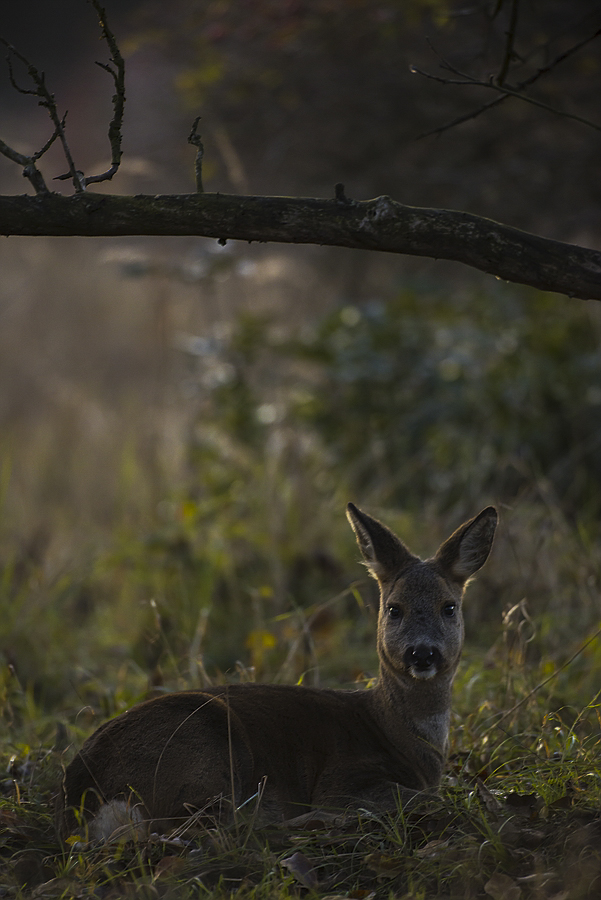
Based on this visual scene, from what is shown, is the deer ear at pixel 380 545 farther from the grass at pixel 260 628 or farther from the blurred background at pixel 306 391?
the blurred background at pixel 306 391

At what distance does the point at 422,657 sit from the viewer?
3801 mm

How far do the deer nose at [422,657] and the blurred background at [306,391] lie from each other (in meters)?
1.25

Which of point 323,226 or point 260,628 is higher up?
point 323,226

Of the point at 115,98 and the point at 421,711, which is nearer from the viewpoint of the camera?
the point at 115,98

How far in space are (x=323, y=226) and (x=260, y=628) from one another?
2.71m

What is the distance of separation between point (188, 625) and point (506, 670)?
2.25m

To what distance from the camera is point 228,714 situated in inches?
134

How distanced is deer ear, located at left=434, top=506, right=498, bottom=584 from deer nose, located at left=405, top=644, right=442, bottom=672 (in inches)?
16.2

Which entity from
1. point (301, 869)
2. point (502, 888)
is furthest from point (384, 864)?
point (502, 888)

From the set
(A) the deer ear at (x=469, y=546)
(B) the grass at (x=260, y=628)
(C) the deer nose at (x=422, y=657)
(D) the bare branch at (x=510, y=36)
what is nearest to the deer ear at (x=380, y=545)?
(A) the deer ear at (x=469, y=546)

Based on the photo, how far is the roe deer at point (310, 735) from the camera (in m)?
3.40

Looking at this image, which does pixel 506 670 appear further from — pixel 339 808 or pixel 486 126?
pixel 486 126

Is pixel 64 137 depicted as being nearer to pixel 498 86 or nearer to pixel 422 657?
pixel 498 86

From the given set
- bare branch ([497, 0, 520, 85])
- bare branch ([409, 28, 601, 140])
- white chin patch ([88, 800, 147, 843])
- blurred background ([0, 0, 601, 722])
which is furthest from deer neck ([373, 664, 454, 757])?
bare branch ([497, 0, 520, 85])
